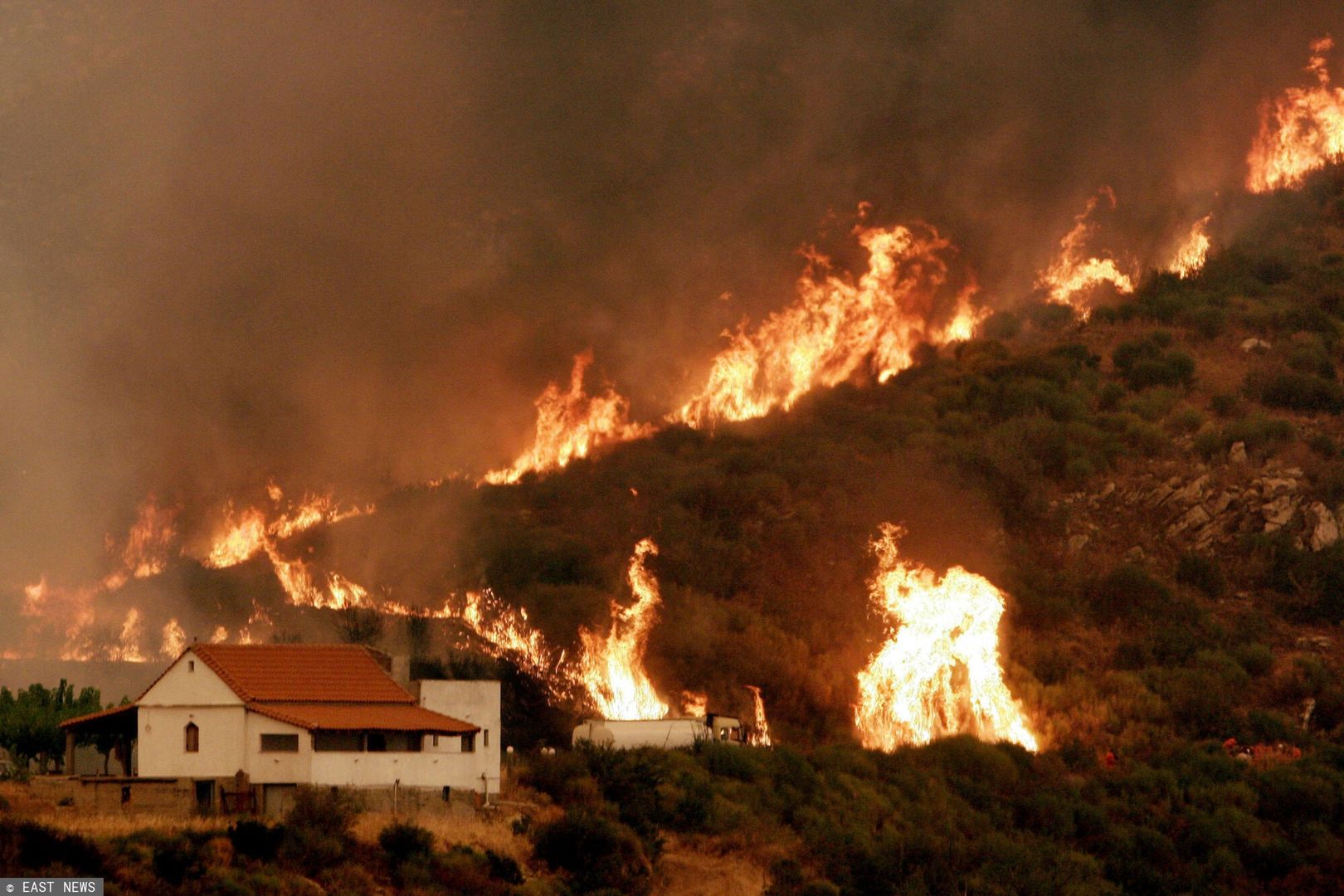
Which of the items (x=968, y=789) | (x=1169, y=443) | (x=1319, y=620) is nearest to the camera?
(x=968, y=789)

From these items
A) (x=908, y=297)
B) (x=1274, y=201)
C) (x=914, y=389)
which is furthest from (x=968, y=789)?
(x=1274, y=201)

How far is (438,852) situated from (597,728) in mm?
18690

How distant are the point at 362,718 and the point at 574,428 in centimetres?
6072

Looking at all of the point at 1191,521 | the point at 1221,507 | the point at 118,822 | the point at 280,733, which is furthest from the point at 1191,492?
the point at 118,822

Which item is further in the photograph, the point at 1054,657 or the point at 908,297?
the point at 908,297

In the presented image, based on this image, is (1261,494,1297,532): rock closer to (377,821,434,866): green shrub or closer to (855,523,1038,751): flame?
(855,523,1038,751): flame

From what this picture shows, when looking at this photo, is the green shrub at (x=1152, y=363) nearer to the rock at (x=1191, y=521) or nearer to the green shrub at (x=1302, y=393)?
the green shrub at (x=1302, y=393)

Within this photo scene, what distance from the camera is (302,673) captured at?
184 ft

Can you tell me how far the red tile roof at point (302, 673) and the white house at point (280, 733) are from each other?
0.05m

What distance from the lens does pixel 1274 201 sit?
436 feet

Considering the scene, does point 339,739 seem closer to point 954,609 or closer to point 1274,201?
point 954,609

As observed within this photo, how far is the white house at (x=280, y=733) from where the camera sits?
52.0 metres

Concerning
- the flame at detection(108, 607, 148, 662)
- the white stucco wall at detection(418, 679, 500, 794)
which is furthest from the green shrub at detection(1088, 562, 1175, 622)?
the flame at detection(108, 607, 148, 662)

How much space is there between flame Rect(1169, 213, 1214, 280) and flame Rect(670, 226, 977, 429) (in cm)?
1370
